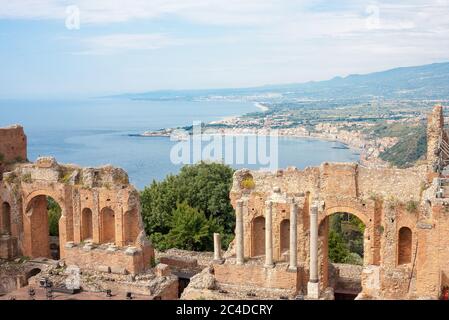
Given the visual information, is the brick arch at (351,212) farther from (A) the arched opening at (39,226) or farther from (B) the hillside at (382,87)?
(B) the hillside at (382,87)

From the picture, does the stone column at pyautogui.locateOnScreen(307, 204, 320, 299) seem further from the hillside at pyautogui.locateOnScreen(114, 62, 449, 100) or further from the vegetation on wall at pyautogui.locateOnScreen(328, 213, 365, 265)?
the hillside at pyautogui.locateOnScreen(114, 62, 449, 100)

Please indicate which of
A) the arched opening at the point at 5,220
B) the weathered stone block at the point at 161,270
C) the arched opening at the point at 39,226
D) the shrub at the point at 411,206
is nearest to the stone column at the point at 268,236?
the weathered stone block at the point at 161,270

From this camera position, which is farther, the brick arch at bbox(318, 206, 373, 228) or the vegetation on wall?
the vegetation on wall

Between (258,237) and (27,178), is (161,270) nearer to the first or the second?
(258,237)

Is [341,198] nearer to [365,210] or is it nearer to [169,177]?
[365,210]

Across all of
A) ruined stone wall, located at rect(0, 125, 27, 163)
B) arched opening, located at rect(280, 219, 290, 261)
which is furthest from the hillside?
ruined stone wall, located at rect(0, 125, 27, 163)
